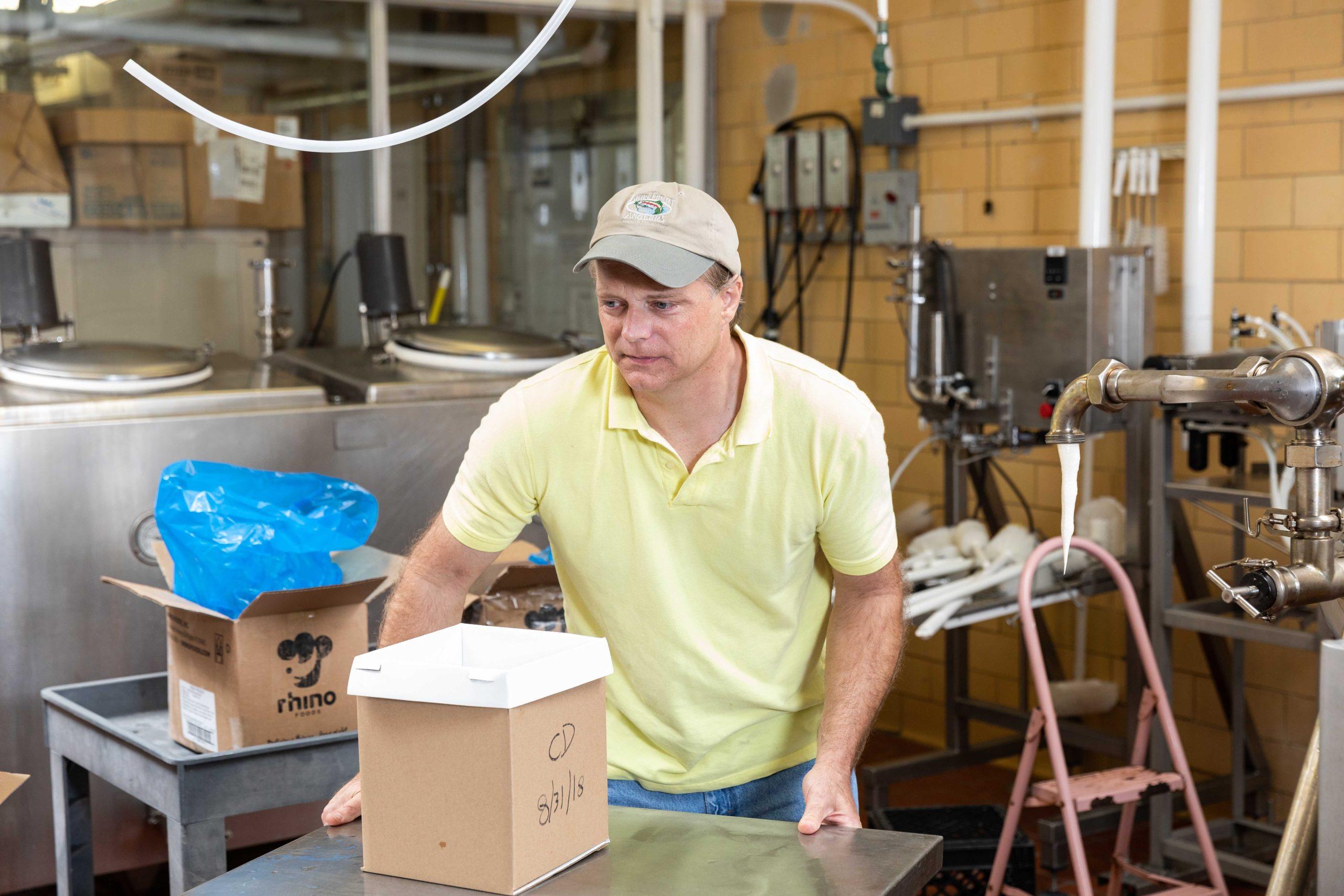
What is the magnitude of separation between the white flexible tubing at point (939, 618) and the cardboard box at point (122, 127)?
94.8 inches

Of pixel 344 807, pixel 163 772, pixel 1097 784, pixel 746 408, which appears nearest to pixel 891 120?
pixel 1097 784

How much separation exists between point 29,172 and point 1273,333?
3.02 meters

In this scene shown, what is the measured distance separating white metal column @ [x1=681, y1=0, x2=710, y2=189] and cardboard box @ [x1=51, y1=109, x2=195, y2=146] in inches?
56.8

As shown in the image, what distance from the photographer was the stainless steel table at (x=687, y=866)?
1.26 metres

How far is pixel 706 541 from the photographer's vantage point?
5.44ft

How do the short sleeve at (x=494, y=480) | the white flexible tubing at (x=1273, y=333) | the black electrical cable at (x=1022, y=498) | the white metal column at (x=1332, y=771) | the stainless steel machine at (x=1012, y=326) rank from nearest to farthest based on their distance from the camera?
1. the white metal column at (x=1332, y=771)
2. the short sleeve at (x=494, y=480)
3. the white flexible tubing at (x=1273, y=333)
4. the stainless steel machine at (x=1012, y=326)
5. the black electrical cable at (x=1022, y=498)

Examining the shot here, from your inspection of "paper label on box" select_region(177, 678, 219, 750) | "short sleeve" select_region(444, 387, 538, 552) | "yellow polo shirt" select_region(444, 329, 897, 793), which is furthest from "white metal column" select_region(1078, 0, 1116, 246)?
"paper label on box" select_region(177, 678, 219, 750)

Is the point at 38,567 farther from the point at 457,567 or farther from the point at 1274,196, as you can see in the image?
the point at 1274,196

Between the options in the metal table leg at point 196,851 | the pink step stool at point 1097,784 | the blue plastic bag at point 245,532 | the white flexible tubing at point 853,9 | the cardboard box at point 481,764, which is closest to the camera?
the cardboard box at point 481,764

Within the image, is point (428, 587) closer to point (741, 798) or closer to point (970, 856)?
point (741, 798)

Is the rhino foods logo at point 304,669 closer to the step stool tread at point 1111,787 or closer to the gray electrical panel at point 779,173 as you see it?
the step stool tread at point 1111,787

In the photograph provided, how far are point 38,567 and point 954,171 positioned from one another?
2459mm

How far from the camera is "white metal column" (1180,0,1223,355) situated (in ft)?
10.1

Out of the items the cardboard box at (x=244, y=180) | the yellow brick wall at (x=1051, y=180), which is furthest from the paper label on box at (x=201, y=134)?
the yellow brick wall at (x=1051, y=180)
